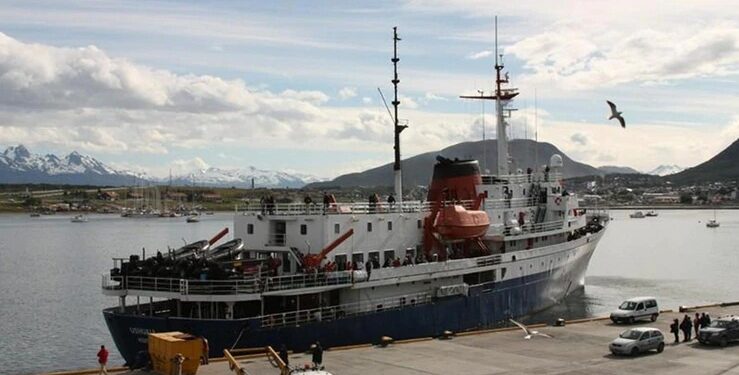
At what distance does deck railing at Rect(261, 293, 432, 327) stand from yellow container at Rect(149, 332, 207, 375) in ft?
16.8

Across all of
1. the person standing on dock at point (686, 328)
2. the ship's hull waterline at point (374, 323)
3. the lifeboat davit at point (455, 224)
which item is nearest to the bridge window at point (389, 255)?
the lifeboat davit at point (455, 224)

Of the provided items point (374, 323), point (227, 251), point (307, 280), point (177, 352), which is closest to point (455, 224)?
point (374, 323)

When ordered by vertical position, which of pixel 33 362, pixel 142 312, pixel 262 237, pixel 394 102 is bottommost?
pixel 33 362

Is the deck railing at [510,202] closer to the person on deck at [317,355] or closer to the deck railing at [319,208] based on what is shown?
the deck railing at [319,208]

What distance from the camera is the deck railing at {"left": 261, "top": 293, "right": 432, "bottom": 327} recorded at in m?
31.1

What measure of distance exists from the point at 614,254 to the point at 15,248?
3270 inches

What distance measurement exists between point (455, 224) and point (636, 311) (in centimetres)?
917

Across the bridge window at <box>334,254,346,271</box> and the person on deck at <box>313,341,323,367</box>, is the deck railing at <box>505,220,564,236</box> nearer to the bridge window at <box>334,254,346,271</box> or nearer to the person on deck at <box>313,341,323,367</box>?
the bridge window at <box>334,254,346,271</box>

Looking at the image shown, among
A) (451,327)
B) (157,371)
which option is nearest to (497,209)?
(451,327)

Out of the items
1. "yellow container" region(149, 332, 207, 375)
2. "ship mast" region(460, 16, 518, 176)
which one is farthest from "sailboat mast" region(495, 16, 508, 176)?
"yellow container" region(149, 332, 207, 375)

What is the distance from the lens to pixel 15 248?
117 metres

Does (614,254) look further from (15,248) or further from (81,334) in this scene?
(15,248)

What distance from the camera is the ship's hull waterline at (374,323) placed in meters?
29.4

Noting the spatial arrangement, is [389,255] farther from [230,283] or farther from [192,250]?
[230,283]
